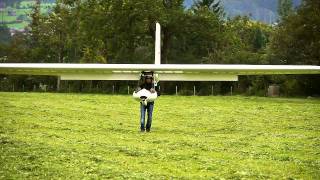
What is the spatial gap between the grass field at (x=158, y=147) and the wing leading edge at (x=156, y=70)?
159cm

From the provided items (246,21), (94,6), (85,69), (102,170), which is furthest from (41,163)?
(246,21)

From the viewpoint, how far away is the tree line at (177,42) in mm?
44156

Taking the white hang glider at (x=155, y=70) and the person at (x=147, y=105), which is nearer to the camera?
the person at (x=147, y=105)

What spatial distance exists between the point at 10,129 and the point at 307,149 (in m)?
8.09

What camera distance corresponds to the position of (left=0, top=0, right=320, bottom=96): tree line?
44156 mm

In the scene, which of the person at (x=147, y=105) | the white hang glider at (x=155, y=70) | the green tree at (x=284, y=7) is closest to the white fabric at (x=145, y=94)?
the person at (x=147, y=105)

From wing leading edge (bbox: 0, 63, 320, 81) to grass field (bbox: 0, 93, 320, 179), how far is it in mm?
1595

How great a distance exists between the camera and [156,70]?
17922mm

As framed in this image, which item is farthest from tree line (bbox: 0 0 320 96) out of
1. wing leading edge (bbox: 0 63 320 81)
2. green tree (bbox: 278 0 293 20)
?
green tree (bbox: 278 0 293 20)

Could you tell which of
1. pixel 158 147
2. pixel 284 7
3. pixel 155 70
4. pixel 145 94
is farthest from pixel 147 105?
pixel 284 7

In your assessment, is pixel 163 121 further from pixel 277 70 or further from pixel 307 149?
pixel 307 149

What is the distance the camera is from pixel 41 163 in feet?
33.6

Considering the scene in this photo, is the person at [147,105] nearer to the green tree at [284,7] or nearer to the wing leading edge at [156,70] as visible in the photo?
the wing leading edge at [156,70]

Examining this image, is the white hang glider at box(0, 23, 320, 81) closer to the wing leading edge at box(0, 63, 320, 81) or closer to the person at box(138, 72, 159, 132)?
the wing leading edge at box(0, 63, 320, 81)
